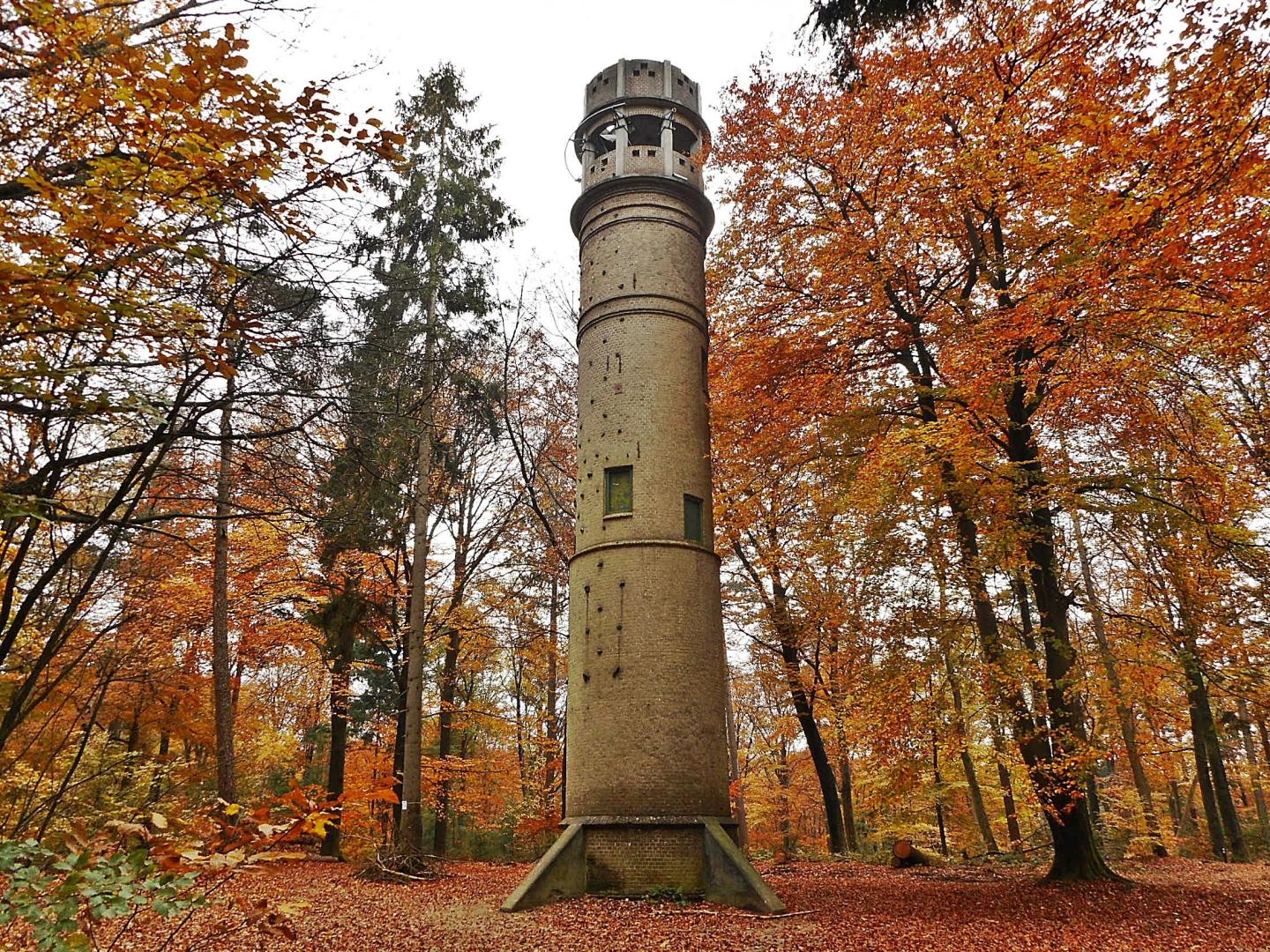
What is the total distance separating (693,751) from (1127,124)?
345 inches

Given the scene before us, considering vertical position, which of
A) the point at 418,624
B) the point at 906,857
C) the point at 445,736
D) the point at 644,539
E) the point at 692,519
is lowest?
the point at 906,857

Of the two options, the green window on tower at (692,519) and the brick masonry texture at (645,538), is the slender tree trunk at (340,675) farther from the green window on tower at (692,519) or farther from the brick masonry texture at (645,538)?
the green window on tower at (692,519)

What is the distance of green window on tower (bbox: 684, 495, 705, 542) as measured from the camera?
38.7 ft

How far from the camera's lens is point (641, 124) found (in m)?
14.3

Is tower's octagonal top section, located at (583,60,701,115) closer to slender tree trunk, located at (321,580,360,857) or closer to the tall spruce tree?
the tall spruce tree

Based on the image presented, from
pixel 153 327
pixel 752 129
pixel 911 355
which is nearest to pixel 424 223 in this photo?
pixel 752 129

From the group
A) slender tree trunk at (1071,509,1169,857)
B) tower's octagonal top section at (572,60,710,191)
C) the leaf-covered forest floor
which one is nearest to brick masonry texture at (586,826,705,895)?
the leaf-covered forest floor

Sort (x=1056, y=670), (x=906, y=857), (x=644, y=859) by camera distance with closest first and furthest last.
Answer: (x=644, y=859) → (x=1056, y=670) → (x=906, y=857)

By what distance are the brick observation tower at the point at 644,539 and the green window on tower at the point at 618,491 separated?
0.02 metres

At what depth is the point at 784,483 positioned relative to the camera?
16.2 metres

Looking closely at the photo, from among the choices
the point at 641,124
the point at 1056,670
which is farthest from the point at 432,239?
the point at 1056,670

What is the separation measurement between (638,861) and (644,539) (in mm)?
4294

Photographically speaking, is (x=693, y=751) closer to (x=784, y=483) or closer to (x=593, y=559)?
(x=593, y=559)

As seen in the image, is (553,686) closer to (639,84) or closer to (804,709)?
(804,709)
